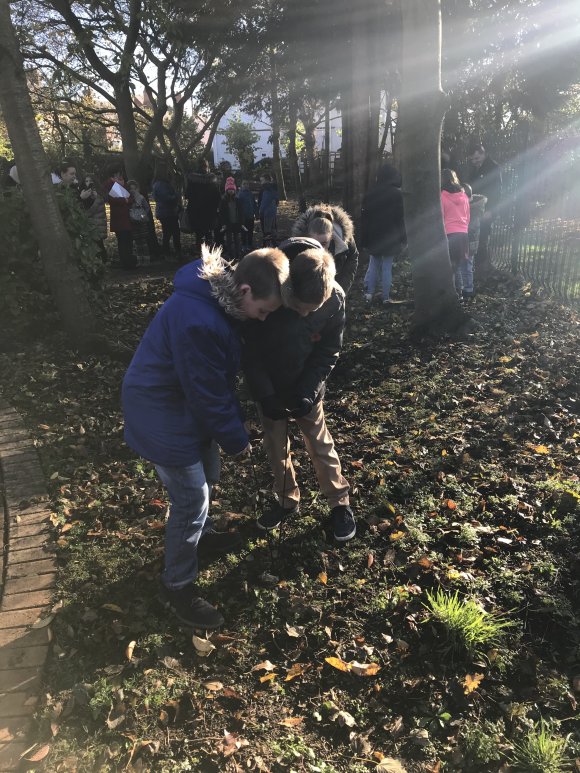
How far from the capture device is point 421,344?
6387 millimetres

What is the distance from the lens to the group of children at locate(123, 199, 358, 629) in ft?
7.82

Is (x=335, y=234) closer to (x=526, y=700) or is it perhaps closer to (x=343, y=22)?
(x=526, y=700)

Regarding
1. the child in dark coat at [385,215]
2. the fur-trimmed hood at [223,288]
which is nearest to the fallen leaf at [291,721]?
the fur-trimmed hood at [223,288]

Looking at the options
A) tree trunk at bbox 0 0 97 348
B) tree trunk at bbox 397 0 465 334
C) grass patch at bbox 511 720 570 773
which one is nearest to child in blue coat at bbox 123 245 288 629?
grass patch at bbox 511 720 570 773

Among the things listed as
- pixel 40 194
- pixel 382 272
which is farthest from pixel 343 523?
pixel 382 272

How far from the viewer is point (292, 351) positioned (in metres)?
3.00

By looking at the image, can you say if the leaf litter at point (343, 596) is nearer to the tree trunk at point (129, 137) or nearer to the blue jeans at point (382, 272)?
the blue jeans at point (382, 272)

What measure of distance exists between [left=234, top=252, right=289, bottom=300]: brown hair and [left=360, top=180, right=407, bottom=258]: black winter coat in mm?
5302

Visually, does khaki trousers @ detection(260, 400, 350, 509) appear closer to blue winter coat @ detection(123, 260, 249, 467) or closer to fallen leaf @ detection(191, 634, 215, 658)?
blue winter coat @ detection(123, 260, 249, 467)

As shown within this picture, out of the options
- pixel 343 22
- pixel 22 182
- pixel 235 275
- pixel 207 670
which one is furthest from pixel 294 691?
pixel 343 22

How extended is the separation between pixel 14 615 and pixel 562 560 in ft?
9.74

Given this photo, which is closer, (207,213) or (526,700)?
(526,700)

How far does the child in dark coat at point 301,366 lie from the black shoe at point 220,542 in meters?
0.20

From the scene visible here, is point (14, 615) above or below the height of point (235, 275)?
below
